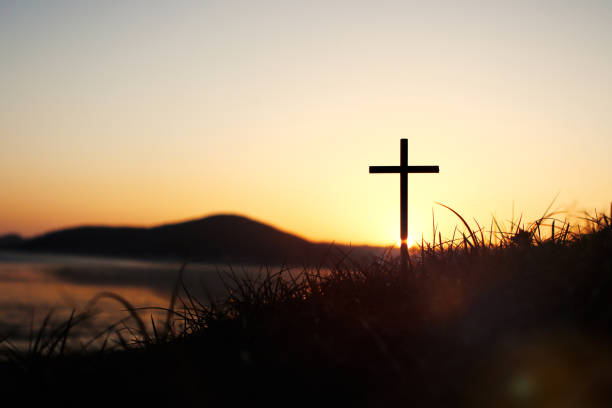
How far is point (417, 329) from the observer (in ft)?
14.4

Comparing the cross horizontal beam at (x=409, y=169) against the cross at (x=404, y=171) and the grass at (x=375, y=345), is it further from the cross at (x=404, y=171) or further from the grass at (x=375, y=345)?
the grass at (x=375, y=345)

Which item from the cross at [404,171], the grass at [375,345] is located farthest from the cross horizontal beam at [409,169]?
the grass at [375,345]

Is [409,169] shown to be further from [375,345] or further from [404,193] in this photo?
[375,345]

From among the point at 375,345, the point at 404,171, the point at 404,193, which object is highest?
the point at 404,171

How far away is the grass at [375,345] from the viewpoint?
3.68 m

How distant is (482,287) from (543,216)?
2.76 meters

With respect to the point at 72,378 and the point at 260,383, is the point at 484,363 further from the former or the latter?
the point at 72,378

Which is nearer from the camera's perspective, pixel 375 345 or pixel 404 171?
pixel 375 345

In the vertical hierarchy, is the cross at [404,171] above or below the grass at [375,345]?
above

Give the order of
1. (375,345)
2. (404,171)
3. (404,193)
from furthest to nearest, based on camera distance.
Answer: (404,171) < (404,193) < (375,345)

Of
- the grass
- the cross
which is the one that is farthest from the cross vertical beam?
the grass

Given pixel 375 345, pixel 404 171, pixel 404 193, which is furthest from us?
pixel 404 171

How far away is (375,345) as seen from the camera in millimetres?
4266

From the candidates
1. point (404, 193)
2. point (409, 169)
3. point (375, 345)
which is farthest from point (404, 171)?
point (375, 345)
